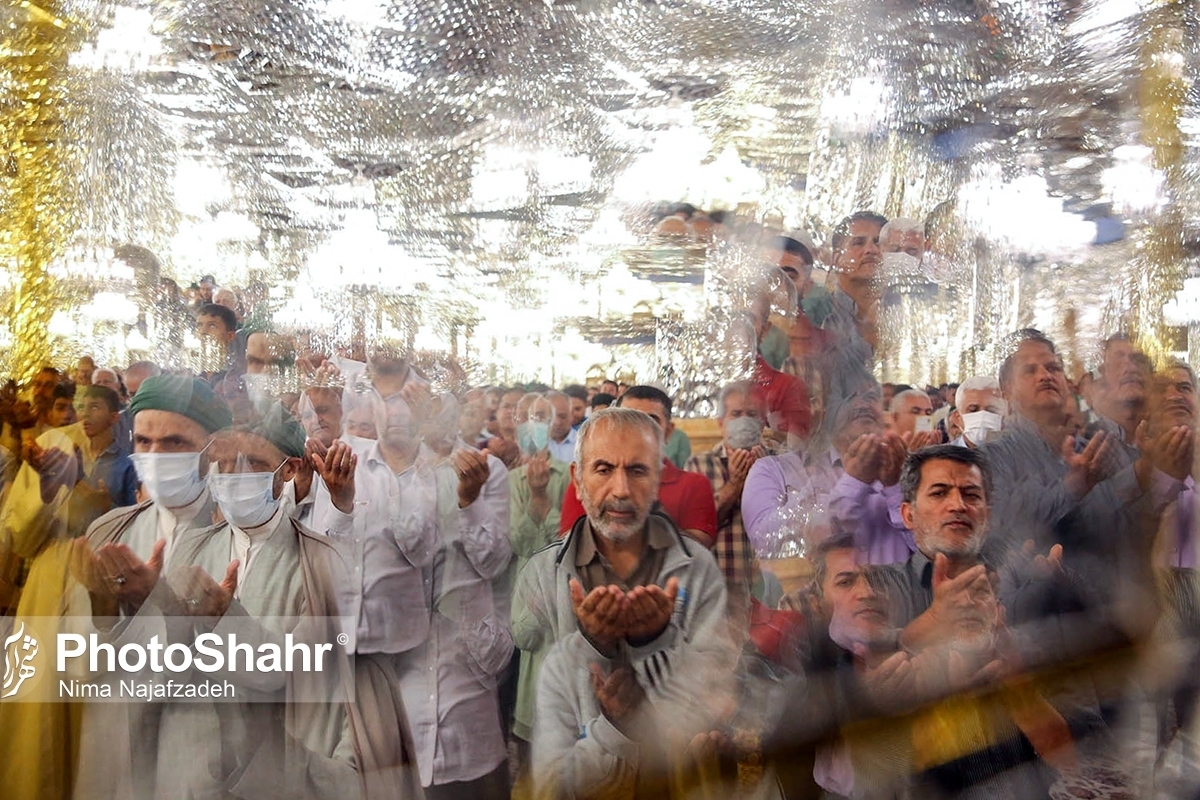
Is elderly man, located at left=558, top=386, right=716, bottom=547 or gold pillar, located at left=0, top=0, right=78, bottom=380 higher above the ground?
gold pillar, located at left=0, top=0, right=78, bottom=380

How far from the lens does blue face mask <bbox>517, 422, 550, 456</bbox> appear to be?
2.02 meters

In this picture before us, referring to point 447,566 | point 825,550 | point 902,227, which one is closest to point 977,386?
point 902,227

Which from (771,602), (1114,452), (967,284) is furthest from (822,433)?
(1114,452)

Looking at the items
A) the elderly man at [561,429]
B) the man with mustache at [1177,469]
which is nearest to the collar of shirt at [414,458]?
the elderly man at [561,429]

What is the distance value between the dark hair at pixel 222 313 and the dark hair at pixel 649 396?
34.9 inches

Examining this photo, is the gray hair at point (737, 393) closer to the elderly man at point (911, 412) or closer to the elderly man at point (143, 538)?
the elderly man at point (911, 412)

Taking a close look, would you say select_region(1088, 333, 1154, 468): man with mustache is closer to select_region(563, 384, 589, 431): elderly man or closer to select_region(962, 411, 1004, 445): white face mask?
select_region(962, 411, 1004, 445): white face mask

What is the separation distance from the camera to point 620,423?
1992mm

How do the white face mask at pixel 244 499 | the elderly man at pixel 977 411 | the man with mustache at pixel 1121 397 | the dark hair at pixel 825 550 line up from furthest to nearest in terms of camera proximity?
the man with mustache at pixel 1121 397
the elderly man at pixel 977 411
the dark hair at pixel 825 550
the white face mask at pixel 244 499

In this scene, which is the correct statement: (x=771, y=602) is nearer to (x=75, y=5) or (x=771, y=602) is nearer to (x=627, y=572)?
(x=627, y=572)

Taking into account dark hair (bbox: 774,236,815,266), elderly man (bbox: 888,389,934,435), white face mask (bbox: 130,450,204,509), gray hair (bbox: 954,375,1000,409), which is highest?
dark hair (bbox: 774,236,815,266)

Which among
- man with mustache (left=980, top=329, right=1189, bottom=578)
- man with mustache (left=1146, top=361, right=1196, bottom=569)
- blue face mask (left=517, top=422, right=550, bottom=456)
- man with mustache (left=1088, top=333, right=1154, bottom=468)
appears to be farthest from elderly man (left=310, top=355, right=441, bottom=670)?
man with mustache (left=1146, top=361, right=1196, bottom=569)

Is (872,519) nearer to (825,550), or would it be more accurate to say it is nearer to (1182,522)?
(825,550)

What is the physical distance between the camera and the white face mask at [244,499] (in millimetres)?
1979
